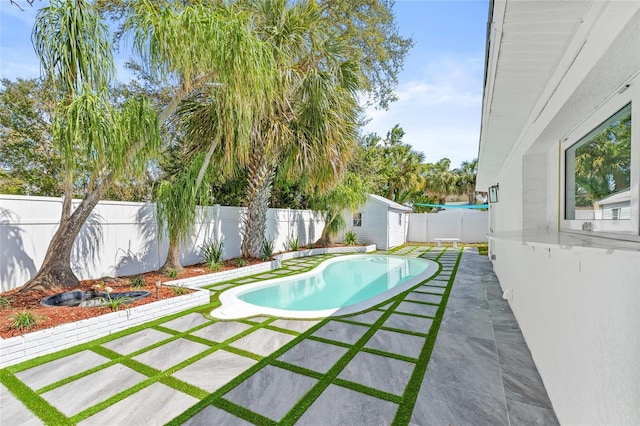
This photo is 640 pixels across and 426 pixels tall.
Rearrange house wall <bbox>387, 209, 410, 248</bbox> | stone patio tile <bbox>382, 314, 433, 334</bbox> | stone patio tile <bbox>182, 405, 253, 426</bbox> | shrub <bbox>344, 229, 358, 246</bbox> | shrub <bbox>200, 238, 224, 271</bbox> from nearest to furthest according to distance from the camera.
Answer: stone patio tile <bbox>182, 405, 253, 426</bbox>
stone patio tile <bbox>382, 314, 433, 334</bbox>
shrub <bbox>200, 238, 224, 271</bbox>
shrub <bbox>344, 229, 358, 246</bbox>
house wall <bbox>387, 209, 410, 248</bbox>

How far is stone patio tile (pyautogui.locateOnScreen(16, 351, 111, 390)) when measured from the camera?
3246 millimetres

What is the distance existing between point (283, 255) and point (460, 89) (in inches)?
354

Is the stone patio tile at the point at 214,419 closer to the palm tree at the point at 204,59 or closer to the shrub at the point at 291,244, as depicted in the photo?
the palm tree at the point at 204,59

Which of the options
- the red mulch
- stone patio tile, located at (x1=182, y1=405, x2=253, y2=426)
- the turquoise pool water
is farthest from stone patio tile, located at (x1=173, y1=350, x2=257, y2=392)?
the turquoise pool water

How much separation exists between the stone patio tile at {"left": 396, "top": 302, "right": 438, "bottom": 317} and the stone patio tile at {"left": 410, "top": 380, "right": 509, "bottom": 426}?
2.51 metres

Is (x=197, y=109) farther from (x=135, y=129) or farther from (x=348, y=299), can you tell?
(x=348, y=299)

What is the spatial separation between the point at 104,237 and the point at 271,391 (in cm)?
653

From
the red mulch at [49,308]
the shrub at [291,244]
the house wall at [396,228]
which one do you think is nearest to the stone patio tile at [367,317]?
the red mulch at [49,308]

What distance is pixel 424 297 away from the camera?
6715 millimetres

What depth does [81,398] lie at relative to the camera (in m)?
2.92

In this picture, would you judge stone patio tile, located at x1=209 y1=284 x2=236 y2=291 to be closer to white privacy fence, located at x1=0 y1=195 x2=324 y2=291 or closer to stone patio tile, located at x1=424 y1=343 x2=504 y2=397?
white privacy fence, located at x1=0 y1=195 x2=324 y2=291

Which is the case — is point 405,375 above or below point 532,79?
below

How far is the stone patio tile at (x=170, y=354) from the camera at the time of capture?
3607 millimetres

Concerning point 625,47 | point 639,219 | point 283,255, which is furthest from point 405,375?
point 283,255
